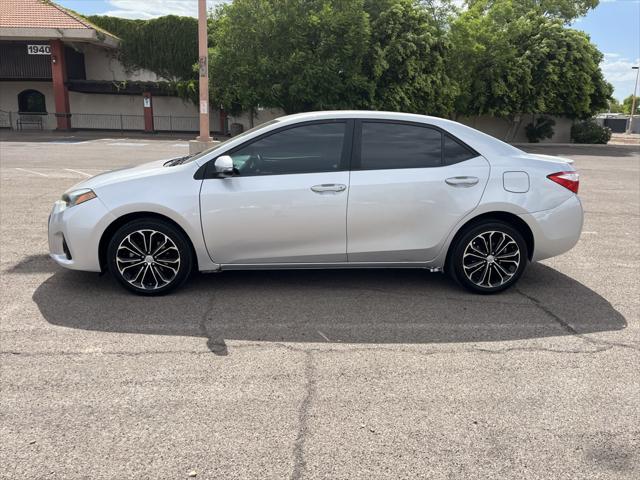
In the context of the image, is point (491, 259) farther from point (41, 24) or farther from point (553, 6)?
point (553, 6)

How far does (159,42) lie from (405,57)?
16.9m

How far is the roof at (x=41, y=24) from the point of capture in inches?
1209

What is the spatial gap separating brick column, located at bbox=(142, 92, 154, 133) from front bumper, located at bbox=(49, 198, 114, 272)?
32143 millimetres

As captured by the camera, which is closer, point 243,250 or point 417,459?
point 417,459

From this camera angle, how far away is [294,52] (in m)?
26.5

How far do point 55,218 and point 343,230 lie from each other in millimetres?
2580

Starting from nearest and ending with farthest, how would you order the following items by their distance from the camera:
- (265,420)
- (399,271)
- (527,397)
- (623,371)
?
(265,420) → (527,397) → (623,371) → (399,271)

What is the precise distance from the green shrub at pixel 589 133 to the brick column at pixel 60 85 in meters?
31.5

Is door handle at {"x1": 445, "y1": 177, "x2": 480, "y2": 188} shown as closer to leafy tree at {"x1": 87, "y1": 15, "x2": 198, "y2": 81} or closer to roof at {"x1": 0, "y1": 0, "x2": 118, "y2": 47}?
roof at {"x1": 0, "y1": 0, "x2": 118, "y2": 47}

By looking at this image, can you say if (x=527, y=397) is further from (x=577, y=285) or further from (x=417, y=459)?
(x=577, y=285)

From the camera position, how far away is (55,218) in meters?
5.02

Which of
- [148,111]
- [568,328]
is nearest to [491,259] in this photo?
[568,328]

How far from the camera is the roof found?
30.7 m

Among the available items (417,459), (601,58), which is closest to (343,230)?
(417,459)
